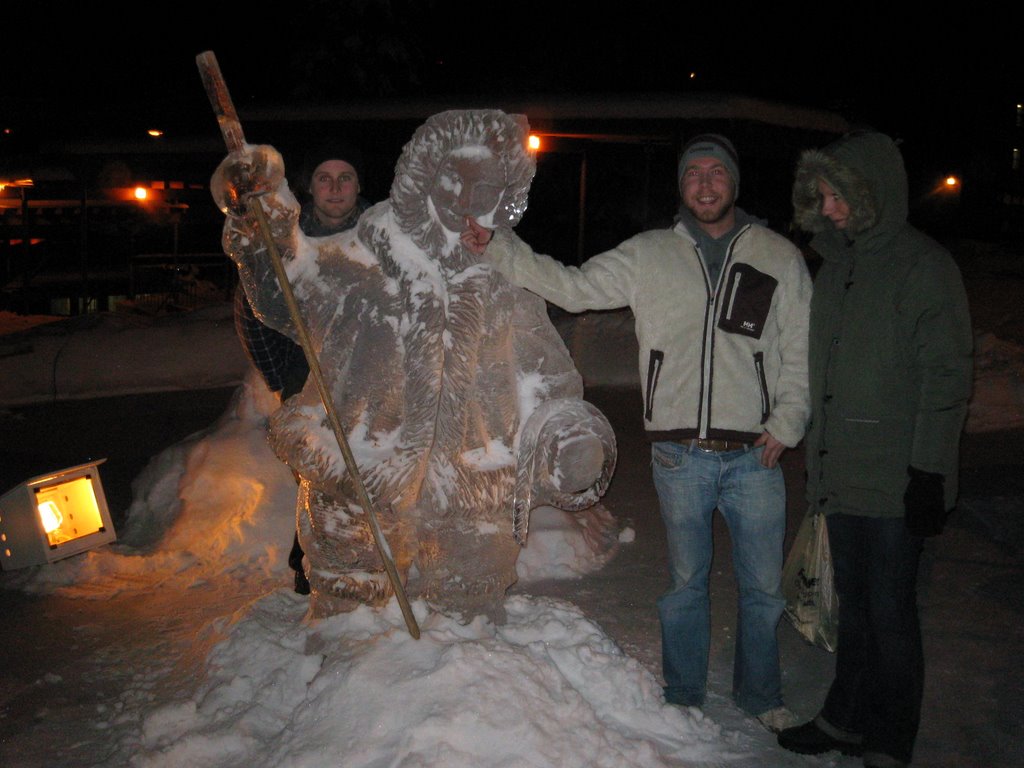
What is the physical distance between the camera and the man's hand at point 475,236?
107 inches

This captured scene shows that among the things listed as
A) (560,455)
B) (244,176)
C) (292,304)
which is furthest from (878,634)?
(244,176)

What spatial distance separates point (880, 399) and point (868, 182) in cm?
64

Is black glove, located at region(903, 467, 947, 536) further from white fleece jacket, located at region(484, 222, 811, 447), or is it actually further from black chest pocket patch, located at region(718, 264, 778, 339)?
black chest pocket patch, located at region(718, 264, 778, 339)

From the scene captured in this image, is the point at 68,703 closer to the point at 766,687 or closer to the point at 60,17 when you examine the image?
the point at 766,687

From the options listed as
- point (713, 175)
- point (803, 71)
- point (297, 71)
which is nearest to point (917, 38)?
point (803, 71)

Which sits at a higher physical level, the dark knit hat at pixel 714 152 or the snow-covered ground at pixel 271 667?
the dark knit hat at pixel 714 152

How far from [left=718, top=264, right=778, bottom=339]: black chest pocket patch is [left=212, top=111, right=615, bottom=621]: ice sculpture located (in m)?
0.52

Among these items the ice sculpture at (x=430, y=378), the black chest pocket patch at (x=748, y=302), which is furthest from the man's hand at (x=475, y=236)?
the black chest pocket patch at (x=748, y=302)

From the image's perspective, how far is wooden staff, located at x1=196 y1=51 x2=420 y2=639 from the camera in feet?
8.23

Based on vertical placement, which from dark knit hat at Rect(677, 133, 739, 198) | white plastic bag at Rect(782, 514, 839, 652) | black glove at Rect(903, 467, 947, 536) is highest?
dark knit hat at Rect(677, 133, 739, 198)

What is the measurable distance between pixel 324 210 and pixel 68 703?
2.04 metres

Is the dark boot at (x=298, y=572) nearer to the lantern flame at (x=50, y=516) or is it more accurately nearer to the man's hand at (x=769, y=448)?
the lantern flame at (x=50, y=516)

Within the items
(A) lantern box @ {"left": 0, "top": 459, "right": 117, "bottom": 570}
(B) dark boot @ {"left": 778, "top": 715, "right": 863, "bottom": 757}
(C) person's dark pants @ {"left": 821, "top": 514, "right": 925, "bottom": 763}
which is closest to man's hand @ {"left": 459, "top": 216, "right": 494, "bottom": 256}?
(C) person's dark pants @ {"left": 821, "top": 514, "right": 925, "bottom": 763}

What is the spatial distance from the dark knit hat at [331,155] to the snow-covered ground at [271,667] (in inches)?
65.3
